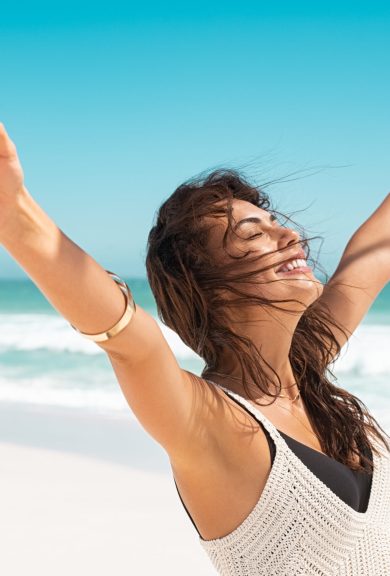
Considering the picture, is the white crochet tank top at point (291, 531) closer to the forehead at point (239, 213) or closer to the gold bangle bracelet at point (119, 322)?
the forehead at point (239, 213)

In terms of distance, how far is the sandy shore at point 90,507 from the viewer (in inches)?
182

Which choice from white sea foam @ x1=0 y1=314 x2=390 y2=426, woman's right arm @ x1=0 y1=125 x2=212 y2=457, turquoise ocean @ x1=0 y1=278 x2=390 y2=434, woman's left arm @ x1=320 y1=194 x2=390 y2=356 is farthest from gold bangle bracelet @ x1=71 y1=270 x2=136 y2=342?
white sea foam @ x1=0 y1=314 x2=390 y2=426

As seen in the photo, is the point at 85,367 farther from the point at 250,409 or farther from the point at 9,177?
the point at 9,177

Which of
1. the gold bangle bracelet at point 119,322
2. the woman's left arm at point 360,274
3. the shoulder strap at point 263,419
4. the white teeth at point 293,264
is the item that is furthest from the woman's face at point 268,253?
the gold bangle bracelet at point 119,322

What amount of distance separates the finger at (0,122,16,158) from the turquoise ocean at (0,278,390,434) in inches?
259

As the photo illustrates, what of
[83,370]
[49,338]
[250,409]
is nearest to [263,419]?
[250,409]

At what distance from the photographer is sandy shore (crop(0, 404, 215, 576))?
4625 mm

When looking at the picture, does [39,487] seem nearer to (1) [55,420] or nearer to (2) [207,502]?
(1) [55,420]

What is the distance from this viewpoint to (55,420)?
8398mm

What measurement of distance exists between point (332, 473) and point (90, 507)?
3684 mm

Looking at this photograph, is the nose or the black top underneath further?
the nose

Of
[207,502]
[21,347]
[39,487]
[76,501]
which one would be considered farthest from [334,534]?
[21,347]

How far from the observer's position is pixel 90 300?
143 centimetres

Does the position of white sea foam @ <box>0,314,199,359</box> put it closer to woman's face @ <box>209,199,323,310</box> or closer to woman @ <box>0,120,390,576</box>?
woman @ <box>0,120,390,576</box>
